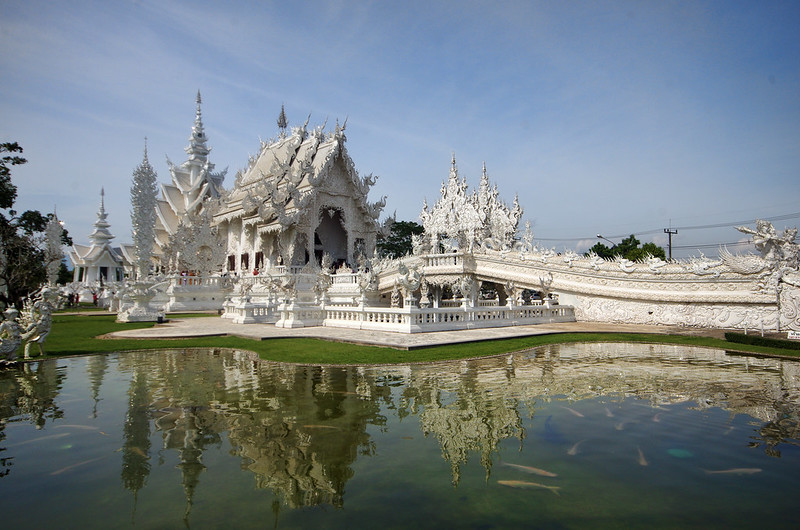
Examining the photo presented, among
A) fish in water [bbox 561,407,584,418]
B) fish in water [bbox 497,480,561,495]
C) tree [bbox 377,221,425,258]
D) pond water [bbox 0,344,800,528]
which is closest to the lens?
pond water [bbox 0,344,800,528]

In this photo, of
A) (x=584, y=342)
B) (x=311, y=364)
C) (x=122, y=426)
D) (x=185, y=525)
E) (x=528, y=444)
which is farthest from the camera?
(x=584, y=342)

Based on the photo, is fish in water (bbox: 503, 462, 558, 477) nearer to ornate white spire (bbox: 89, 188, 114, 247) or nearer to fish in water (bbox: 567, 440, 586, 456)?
fish in water (bbox: 567, 440, 586, 456)

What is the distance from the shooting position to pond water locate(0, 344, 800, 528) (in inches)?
117

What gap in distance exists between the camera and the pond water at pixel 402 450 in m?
2.96

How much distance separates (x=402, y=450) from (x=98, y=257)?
5073 centimetres

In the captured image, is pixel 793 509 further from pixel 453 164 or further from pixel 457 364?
pixel 453 164

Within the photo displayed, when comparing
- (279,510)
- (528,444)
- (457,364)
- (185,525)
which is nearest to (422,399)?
(528,444)

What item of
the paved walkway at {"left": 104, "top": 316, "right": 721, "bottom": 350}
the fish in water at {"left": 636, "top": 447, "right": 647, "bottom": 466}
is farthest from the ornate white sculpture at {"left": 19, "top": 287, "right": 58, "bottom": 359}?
the fish in water at {"left": 636, "top": 447, "right": 647, "bottom": 466}

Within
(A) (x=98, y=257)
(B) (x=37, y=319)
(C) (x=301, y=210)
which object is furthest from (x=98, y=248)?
(B) (x=37, y=319)

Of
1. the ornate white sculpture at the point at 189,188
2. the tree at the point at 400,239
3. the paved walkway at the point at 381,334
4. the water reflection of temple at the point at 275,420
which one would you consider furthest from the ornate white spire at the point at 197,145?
the water reflection of temple at the point at 275,420

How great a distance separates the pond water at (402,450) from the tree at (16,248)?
11948mm

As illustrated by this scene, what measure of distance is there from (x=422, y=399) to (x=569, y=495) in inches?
106

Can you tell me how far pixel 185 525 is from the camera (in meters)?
2.82

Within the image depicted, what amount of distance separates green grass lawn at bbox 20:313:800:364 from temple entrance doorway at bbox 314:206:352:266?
1659 cm
